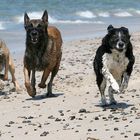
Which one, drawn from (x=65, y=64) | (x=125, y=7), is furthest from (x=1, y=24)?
(x=125, y=7)

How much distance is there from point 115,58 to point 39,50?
2.19 m

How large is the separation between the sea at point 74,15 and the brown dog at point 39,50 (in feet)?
32.9

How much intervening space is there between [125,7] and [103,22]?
10908 millimetres

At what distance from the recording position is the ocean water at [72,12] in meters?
30.6

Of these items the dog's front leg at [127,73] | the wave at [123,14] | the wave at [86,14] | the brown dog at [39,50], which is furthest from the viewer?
the wave at [123,14]

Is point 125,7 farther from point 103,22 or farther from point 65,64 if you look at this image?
point 65,64

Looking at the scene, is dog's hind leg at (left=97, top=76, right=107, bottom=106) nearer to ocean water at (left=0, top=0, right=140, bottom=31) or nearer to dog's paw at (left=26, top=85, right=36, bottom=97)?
dog's paw at (left=26, top=85, right=36, bottom=97)

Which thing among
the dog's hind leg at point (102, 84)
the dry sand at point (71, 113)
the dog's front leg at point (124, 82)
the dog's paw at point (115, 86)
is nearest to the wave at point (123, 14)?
Answer: the dry sand at point (71, 113)

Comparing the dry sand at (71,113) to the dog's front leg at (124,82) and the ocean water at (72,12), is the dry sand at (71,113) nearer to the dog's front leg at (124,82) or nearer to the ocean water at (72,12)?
the dog's front leg at (124,82)

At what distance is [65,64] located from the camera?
16750 millimetres

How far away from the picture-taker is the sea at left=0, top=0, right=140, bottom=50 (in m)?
26.2

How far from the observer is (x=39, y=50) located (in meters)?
12.2

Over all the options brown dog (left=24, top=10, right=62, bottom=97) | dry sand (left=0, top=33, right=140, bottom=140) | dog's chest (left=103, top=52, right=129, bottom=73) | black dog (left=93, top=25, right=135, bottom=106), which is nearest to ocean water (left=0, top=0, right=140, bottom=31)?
dry sand (left=0, top=33, right=140, bottom=140)

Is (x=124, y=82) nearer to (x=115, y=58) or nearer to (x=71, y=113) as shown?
(x=115, y=58)
